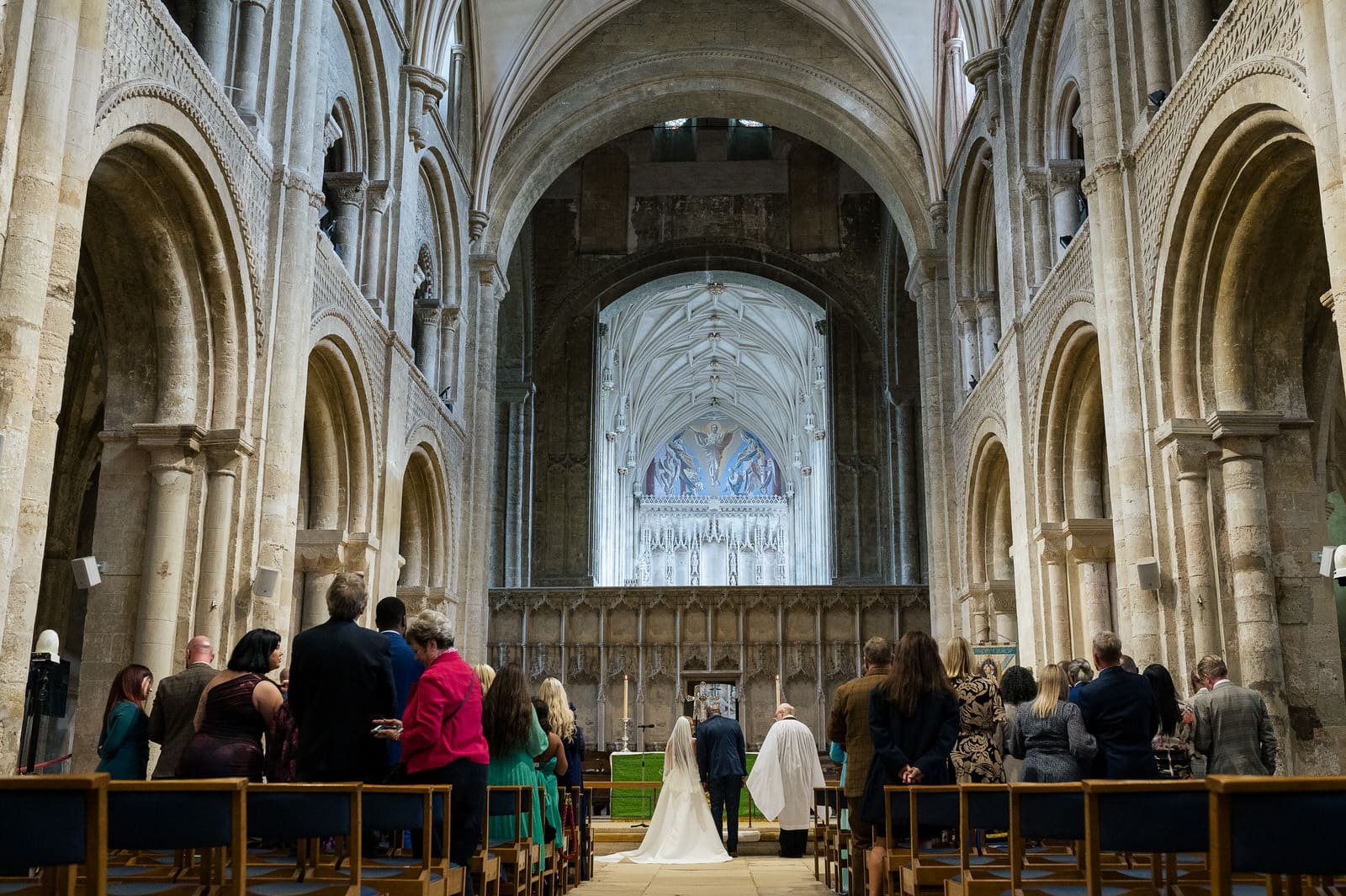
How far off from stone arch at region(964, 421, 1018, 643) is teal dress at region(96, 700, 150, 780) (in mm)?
12878

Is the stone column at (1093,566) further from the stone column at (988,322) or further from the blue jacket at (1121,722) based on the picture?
the blue jacket at (1121,722)

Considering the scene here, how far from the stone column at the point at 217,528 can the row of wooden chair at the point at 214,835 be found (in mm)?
4299

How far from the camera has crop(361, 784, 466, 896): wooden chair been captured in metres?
4.75

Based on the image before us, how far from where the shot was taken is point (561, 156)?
22.1 m

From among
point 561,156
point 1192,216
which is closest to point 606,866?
point 1192,216

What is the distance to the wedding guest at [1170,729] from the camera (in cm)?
750

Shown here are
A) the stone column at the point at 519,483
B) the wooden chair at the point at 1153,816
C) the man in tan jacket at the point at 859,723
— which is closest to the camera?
the wooden chair at the point at 1153,816

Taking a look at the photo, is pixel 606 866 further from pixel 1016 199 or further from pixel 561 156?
pixel 561 156

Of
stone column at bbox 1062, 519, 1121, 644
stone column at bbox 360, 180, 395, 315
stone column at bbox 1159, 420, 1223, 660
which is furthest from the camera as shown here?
stone column at bbox 360, 180, 395, 315

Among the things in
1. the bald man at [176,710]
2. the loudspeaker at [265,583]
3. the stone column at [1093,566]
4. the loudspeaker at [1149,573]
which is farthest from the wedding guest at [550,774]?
the stone column at [1093,566]

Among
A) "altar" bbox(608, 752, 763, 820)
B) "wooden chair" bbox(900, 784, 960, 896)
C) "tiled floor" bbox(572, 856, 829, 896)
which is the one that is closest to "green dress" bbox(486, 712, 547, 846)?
"tiled floor" bbox(572, 856, 829, 896)

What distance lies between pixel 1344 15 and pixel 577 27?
51.7 feet

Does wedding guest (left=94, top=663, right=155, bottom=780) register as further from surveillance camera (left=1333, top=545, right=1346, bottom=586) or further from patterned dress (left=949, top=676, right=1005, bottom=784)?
surveillance camera (left=1333, top=545, right=1346, bottom=586)

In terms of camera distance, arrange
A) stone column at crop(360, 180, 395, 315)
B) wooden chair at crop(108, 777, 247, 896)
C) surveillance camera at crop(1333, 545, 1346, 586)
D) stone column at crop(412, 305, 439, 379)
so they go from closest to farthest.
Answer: wooden chair at crop(108, 777, 247, 896)
surveillance camera at crop(1333, 545, 1346, 586)
stone column at crop(360, 180, 395, 315)
stone column at crop(412, 305, 439, 379)
